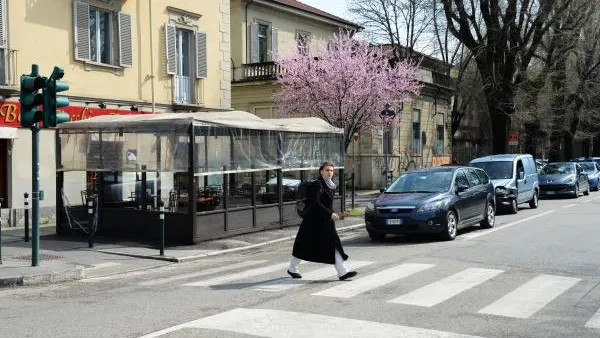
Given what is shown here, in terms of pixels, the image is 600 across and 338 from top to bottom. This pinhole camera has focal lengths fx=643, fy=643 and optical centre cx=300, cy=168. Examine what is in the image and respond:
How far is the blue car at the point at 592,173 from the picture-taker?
33947 mm

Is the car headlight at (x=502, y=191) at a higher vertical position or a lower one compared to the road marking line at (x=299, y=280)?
higher

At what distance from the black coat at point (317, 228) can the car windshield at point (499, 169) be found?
13573 millimetres

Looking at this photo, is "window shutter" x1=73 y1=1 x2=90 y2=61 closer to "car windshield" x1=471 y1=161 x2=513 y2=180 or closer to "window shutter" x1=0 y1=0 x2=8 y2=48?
"window shutter" x1=0 y1=0 x2=8 y2=48

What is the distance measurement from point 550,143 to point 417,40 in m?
17.8

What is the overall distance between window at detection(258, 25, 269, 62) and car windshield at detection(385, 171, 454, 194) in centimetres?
1887

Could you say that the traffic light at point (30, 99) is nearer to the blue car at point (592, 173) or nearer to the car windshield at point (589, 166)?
the blue car at point (592, 173)

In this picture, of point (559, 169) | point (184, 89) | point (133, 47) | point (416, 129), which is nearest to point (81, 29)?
point (133, 47)

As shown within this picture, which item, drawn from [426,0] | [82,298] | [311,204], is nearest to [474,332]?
[311,204]

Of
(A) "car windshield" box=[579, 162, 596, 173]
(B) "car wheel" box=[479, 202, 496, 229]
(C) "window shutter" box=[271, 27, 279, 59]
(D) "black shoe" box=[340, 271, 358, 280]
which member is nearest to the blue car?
(A) "car windshield" box=[579, 162, 596, 173]

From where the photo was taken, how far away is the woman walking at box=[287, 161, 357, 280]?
9.20 m

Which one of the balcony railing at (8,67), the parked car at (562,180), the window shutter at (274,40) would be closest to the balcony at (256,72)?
the window shutter at (274,40)

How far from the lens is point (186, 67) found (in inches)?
890

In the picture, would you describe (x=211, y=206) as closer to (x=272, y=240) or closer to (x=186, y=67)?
(x=272, y=240)

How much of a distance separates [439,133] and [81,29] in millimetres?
25082
